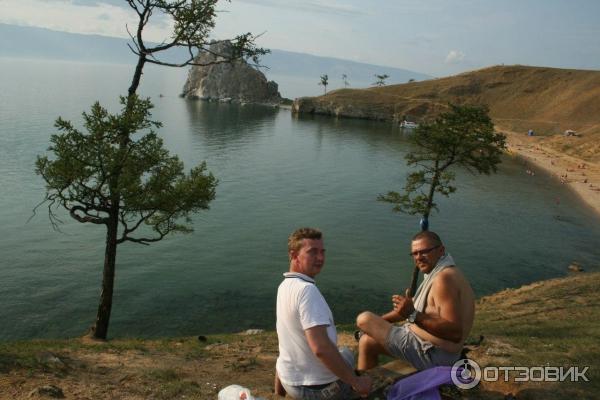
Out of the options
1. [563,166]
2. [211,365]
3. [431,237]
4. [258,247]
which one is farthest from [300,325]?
[563,166]

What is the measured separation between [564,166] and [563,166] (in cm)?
18

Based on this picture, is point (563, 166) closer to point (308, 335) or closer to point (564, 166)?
point (564, 166)

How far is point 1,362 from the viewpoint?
399 inches

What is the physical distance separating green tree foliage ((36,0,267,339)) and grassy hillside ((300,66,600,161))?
13666 cm

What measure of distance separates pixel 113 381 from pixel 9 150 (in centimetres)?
6987

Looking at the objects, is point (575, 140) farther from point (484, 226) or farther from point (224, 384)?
point (224, 384)

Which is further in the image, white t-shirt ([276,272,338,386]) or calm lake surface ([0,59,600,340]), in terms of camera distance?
calm lake surface ([0,59,600,340])

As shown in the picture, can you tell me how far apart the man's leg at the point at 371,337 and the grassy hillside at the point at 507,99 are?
5669 inches

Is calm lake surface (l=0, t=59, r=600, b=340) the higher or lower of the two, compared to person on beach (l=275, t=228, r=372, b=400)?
lower

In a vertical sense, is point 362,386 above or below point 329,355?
below

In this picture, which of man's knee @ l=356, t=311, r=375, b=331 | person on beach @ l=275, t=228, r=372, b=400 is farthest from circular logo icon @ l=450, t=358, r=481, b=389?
person on beach @ l=275, t=228, r=372, b=400

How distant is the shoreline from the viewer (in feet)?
227

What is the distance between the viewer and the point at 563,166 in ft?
301

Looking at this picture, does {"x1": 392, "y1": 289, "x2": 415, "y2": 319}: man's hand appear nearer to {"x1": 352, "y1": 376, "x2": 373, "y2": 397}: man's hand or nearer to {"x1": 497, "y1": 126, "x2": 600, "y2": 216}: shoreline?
{"x1": 352, "y1": 376, "x2": 373, "y2": 397}: man's hand
